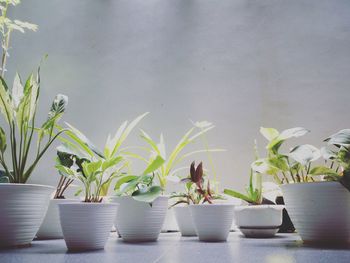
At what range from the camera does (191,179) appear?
39.4 inches

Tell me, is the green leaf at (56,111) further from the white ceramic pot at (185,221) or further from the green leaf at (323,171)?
the green leaf at (323,171)

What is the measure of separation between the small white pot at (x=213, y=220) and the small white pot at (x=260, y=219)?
0.15 metres

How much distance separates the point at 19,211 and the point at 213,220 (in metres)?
0.55

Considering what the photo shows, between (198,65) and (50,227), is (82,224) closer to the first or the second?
(50,227)

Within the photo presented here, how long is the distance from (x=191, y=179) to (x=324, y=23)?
1.28 meters

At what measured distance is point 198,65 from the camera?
1725 millimetres

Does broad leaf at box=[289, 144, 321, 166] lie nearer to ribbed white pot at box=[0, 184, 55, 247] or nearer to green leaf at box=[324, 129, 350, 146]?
green leaf at box=[324, 129, 350, 146]

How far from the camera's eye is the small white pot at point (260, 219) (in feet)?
3.51

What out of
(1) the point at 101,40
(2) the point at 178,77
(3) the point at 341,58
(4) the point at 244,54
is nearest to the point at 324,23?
(3) the point at 341,58

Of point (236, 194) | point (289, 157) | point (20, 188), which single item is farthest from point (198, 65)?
point (20, 188)

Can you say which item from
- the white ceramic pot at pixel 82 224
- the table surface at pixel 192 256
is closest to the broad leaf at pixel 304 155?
the table surface at pixel 192 256

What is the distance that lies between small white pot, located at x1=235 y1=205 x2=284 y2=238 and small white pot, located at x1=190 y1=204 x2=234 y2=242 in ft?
0.51

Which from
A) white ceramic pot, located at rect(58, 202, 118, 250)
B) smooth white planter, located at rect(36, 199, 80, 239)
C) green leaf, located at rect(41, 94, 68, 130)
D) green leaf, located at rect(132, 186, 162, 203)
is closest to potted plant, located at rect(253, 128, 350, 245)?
green leaf, located at rect(132, 186, 162, 203)

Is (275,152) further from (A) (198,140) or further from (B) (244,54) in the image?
(B) (244,54)
